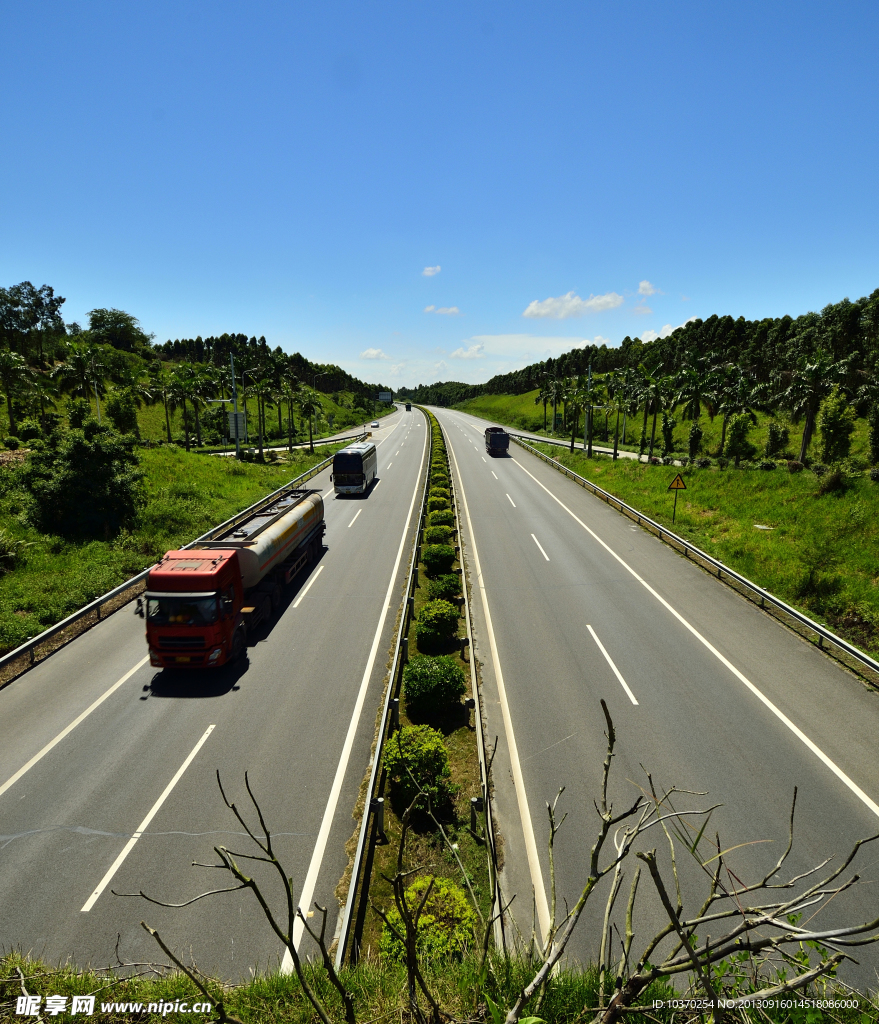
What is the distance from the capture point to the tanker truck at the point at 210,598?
546 inches

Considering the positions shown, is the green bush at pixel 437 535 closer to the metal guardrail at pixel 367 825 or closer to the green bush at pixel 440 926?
the metal guardrail at pixel 367 825

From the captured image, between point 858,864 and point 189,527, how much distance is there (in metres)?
27.5

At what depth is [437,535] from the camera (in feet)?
79.6

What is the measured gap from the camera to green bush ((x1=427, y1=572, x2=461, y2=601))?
18.1 meters

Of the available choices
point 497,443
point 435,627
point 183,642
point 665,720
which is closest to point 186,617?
point 183,642

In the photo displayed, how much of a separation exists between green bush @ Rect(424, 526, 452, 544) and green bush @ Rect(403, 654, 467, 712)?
37.0 feet

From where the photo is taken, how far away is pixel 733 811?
9977mm

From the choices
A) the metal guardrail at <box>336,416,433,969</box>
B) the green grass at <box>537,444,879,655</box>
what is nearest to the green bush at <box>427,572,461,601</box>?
the metal guardrail at <box>336,416,433,969</box>

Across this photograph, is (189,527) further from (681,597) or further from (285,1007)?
(285,1007)

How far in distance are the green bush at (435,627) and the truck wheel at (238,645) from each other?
198 inches

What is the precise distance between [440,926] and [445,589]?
1112 cm

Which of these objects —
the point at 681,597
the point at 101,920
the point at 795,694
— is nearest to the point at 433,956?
the point at 101,920

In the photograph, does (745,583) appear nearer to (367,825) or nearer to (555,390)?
(367,825)

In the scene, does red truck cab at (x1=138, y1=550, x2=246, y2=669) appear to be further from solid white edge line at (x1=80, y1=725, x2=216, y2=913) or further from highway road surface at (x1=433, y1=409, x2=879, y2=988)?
highway road surface at (x1=433, y1=409, x2=879, y2=988)
